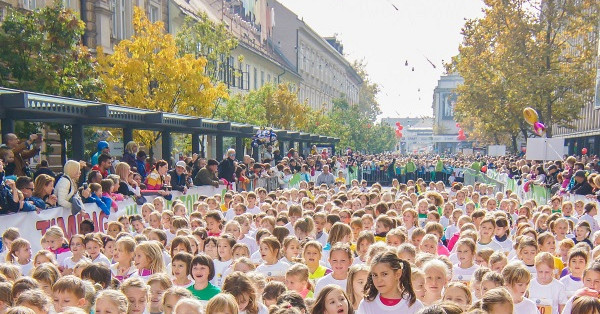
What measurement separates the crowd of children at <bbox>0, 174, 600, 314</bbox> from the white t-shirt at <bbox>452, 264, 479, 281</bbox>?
1 cm

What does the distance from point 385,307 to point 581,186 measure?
12.3 m

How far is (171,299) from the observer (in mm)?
5770

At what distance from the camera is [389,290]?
18.0 feet

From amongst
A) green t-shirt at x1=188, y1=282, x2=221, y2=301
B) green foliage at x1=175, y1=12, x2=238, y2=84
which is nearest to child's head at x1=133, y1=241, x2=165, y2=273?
green t-shirt at x1=188, y1=282, x2=221, y2=301

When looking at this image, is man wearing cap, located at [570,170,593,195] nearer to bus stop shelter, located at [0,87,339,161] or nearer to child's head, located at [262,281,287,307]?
bus stop shelter, located at [0,87,339,161]

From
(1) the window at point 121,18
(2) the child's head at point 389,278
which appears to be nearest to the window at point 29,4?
(1) the window at point 121,18

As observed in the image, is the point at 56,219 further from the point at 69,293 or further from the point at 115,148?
the point at 115,148

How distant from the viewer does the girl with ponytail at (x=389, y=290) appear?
5.46 metres

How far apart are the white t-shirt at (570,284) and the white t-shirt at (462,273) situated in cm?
93

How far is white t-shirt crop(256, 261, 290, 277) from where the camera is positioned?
8.04m

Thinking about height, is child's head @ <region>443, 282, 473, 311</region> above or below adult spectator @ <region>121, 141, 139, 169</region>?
below

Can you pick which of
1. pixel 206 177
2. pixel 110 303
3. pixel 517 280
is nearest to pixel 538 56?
pixel 206 177

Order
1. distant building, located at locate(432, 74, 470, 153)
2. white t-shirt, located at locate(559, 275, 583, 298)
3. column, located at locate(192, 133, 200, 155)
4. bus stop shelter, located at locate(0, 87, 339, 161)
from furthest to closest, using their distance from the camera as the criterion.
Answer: distant building, located at locate(432, 74, 470, 153) < column, located at locate(192, 133, 200, 155) < bus stop shelter, located at locate(0, 87, 339, 161) < white t-shirt, located at locate(559, 275, 583, 298)

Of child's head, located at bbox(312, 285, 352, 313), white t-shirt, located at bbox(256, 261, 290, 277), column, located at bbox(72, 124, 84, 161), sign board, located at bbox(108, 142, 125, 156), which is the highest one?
column, located at bbox(72, 124, 84, 161)
